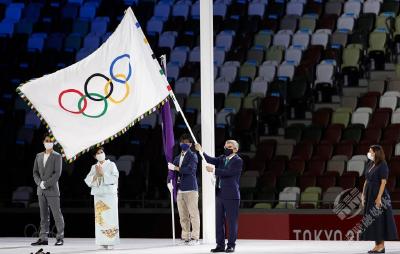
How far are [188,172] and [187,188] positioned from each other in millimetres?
270

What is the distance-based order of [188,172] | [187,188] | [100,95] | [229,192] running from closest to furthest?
[229,192], [100,95], [188,172], [187,188]

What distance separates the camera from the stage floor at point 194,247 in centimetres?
1411

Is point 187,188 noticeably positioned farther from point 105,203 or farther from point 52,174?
point 52,174

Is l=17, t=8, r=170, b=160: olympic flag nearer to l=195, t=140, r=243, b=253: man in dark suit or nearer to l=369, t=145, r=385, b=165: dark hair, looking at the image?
l=195, t=140, r=243, b=253: man in dark suit

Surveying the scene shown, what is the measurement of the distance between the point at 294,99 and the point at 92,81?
780cm

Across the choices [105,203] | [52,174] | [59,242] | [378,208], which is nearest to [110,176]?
[105,203]

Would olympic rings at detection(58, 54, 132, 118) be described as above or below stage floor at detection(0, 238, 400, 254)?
above

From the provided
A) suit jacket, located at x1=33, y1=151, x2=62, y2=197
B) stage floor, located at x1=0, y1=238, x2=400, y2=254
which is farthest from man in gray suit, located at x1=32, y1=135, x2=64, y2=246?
stage floor, located at x1=0, y1=238, x2=400, y2=254

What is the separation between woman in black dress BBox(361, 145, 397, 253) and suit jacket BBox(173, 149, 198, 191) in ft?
8.84

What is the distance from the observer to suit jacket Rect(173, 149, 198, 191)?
15.1m

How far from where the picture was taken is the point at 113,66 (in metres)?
14.3

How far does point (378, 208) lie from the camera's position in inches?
535

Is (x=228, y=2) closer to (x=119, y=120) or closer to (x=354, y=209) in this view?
(x=354, y=209)

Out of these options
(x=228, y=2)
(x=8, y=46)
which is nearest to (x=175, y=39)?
(x=228, y=2)
